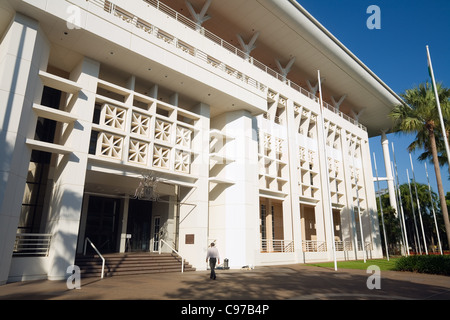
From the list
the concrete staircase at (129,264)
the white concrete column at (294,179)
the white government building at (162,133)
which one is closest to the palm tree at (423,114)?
the white government building at (162,133)

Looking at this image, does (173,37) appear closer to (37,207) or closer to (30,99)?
(30,99)

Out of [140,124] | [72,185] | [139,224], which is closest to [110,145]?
[140,124]

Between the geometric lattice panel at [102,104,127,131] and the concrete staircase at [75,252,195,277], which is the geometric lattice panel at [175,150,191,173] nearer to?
the geometric lattice panel at [102,104,127,131]

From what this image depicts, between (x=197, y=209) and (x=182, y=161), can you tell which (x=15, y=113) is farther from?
(x=197, y=209)

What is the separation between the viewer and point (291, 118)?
25156mm

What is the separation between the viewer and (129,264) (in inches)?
555

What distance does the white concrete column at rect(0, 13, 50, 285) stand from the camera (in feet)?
33.8

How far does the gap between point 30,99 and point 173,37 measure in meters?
8.71

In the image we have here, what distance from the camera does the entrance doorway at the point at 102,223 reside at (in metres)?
18.4

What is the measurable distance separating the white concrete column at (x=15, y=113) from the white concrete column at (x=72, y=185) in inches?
58.2

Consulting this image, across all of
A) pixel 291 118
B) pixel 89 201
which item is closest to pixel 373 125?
pixel 291 118

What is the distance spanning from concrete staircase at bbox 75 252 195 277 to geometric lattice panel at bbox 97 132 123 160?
4912 mm

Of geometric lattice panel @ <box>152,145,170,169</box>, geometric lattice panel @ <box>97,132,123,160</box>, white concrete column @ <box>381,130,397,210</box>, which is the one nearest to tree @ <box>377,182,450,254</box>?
white concrete column @ <box>381,130,397,210</box>
